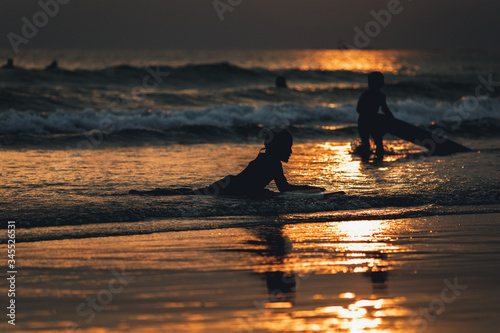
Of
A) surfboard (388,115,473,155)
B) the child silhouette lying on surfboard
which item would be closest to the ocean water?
the child silhouette lying on surfboard

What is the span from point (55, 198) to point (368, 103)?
6932 millimetres

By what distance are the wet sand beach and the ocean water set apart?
771mm

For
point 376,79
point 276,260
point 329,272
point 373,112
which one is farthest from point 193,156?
point 329,272

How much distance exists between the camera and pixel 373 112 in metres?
12.3

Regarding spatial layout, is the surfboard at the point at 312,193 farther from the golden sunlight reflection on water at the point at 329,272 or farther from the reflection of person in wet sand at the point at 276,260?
the reflection of person in wet sand at the point at 276,260

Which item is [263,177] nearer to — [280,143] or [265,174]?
[265,174]

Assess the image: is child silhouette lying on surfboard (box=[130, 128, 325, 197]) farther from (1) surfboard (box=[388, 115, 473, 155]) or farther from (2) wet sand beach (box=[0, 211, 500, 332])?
(1) surfboard (box=[388, 115, 473, 155])

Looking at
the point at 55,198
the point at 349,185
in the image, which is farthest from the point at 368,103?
the point at 55,198

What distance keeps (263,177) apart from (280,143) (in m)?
0.70

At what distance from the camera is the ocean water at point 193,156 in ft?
23.8

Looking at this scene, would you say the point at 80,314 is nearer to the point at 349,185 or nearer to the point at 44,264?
the point at 44,264

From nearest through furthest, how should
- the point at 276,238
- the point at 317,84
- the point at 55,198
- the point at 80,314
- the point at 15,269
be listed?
1. the point at 80,314
2. the point at 15,269
3. the point at 276,238
4. the point at 55,198
5. the point at 317,84

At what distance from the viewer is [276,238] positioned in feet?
19.4

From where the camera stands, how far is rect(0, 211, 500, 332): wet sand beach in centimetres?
380
